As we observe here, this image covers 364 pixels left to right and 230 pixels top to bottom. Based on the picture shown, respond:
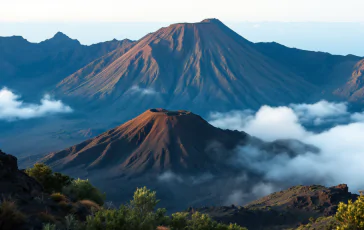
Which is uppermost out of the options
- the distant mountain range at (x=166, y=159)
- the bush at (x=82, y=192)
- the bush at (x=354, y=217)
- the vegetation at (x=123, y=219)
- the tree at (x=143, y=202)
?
the distant mountain range at (x=166, y=159)

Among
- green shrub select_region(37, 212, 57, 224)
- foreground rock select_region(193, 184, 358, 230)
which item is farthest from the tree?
foreground rock select_region(193, 184, 358, 230)

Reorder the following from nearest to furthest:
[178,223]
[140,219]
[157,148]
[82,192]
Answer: [140,219] < [178,223] < [82,192] < [157,148]

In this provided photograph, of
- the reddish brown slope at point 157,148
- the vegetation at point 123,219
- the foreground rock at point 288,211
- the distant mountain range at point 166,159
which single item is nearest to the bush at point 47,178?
the vegetation at point 123,219

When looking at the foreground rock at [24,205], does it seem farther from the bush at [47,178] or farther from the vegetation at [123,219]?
the bush at [47,178]

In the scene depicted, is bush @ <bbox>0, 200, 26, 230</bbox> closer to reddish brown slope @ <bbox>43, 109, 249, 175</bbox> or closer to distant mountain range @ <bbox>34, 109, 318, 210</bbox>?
distant mountain range @ <bbox>34, 109, 318, 210</bbox>

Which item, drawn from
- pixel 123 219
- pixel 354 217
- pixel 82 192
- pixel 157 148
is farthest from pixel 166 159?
pixel 123 219

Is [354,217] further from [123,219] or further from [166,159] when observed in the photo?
[166,159]

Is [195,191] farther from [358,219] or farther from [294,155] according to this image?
[358,219]

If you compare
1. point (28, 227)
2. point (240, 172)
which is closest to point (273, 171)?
point (240, 172)

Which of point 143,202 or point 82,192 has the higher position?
point 82,192
